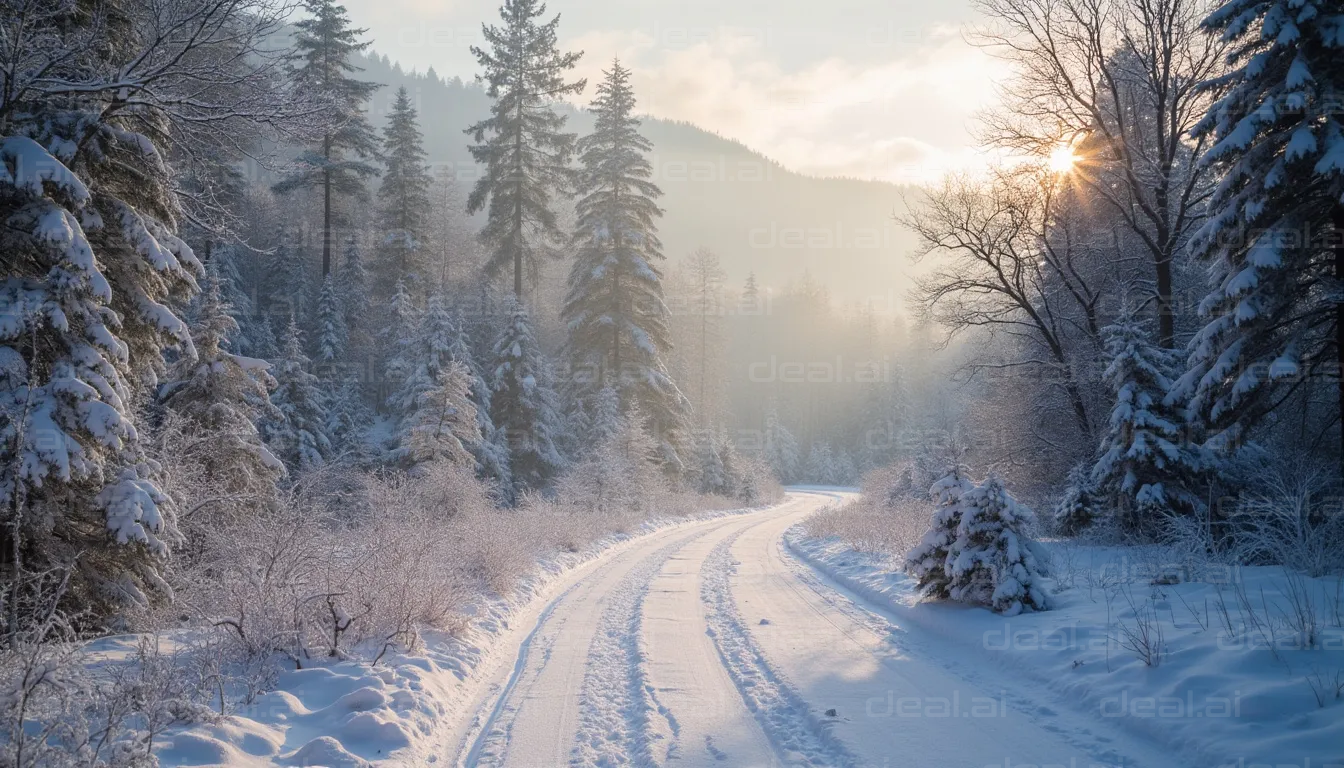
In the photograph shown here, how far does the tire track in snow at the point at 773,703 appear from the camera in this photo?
5.02 metres

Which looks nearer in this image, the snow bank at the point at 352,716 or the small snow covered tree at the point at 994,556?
the snow bank at the point at 352,716

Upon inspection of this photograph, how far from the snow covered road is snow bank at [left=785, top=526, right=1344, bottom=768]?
0.95 feet

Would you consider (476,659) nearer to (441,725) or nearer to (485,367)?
(441,725)

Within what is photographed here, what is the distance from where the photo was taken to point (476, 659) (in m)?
7.54

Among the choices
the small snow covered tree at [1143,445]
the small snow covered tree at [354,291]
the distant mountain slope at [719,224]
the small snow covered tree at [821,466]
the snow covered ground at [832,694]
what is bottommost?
the small snow covered tree at [821,466]

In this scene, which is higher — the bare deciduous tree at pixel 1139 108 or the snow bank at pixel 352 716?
the bare deciduous tree at pixel 1139 108

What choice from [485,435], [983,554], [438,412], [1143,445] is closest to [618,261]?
[485,435]

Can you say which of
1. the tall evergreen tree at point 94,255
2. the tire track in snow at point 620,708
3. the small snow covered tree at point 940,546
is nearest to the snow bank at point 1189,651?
the small snow covered tree at point 940,546

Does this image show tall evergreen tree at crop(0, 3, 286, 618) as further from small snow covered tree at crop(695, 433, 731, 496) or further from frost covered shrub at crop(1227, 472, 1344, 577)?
small snow covered tree at crop(695, 433, 731, 496)

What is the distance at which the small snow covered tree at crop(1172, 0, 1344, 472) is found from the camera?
8.47 metres

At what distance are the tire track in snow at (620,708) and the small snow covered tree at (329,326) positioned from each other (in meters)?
27.8

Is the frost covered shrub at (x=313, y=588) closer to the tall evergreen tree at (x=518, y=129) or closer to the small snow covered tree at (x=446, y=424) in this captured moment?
the small snow covered tree at (x=446, y=424)

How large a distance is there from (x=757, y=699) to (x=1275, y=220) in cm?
938

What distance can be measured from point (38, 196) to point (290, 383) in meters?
21.2
